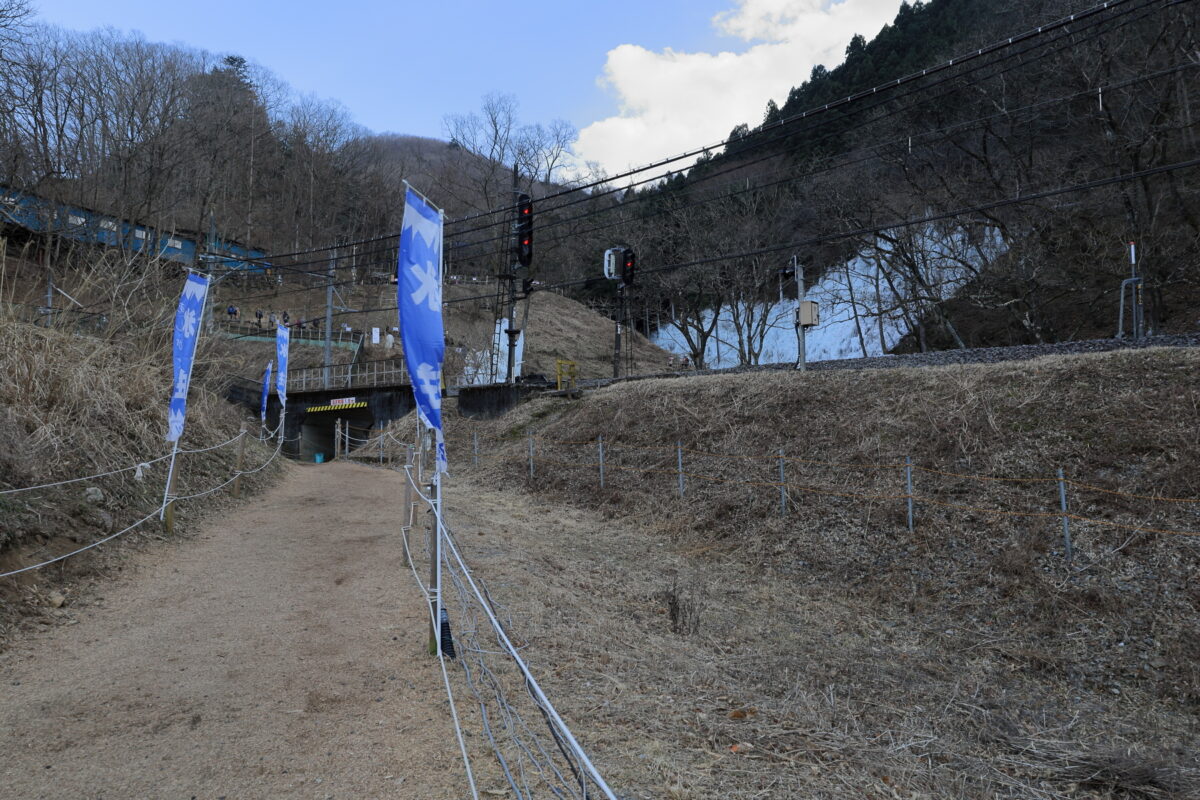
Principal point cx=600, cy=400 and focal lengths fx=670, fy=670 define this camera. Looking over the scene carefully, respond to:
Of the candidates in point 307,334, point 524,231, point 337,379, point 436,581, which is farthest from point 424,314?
point 307,334

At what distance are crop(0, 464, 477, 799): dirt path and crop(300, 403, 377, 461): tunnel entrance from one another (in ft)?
85.9

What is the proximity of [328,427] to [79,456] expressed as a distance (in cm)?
2994

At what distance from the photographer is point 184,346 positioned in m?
9.64

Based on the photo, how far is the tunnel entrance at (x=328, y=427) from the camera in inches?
1320

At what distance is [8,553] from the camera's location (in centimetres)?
623

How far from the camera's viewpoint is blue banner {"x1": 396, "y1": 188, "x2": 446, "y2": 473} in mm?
4898

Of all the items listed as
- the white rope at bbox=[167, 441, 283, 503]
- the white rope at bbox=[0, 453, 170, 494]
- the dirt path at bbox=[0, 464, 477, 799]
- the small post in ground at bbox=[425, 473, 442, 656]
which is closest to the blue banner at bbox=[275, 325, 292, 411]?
the white rope at bbox=[167, 441, 283, 503]

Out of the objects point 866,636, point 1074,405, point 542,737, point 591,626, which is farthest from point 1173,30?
point 542,737

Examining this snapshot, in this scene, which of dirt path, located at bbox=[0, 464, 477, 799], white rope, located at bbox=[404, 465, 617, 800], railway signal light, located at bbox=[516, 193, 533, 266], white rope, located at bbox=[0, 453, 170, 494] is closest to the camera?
white rope, located at bbox=[404, 465, 617, 800]

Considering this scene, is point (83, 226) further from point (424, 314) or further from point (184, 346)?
point (424, 314)

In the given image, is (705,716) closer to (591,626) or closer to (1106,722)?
(591,626)

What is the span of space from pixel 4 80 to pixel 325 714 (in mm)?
28125

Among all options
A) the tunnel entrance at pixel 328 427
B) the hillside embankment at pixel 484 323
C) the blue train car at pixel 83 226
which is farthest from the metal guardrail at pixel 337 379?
the blue train car at pixel 83 226

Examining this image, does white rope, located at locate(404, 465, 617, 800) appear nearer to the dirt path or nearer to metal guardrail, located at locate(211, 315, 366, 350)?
the dirt path
